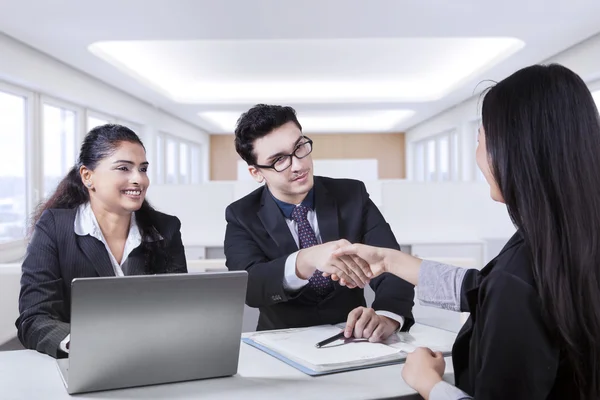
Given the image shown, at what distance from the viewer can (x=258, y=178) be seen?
6.56ft

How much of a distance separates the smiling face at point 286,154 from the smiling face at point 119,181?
1.35ft

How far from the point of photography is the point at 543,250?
0.92m

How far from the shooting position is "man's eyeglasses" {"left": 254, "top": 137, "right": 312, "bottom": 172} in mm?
1878

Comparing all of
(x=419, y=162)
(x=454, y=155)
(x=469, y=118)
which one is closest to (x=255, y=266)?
(x=469, y=118)

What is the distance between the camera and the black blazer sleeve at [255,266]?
1708 millimetres

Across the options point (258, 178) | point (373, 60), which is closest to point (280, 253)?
point (258, 178)

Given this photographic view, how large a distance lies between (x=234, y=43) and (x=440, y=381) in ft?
20.1

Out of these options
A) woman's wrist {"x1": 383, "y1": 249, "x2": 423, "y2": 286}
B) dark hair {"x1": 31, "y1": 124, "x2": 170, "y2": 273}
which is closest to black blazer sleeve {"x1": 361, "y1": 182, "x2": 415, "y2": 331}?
woman's wrist {"x1": 383, "y1": 249, "x2": 423, "y2": 286}

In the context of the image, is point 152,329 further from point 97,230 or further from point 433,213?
point 433,213

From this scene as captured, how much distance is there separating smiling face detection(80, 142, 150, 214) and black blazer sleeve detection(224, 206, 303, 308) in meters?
0.33

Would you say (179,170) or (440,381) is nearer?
(440,381)

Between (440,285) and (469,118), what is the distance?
9.25 meters

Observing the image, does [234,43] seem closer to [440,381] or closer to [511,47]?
[511,47]

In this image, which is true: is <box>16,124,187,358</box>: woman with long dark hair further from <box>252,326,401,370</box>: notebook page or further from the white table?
<box>252,326,401,370</box>: notebook page
